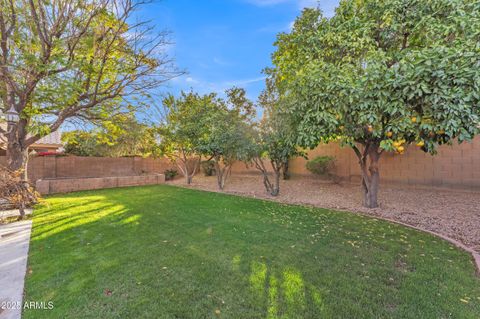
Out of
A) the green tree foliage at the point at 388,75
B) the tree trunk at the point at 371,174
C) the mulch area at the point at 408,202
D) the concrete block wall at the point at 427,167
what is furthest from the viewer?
the concrete block wall at the point at 427,167

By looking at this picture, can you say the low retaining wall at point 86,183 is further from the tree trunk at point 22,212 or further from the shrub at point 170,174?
the tree trunk at point 22,212

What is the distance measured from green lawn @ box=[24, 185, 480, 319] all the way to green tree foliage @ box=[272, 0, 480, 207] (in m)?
1.90

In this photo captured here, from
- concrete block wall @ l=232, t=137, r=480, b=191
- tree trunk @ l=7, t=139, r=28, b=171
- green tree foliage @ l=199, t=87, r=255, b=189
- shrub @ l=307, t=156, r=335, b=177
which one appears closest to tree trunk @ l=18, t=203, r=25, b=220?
tree trunk @ l=7, t=139, r=28, b=171

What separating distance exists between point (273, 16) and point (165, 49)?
399 cm

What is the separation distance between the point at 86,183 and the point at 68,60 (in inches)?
244

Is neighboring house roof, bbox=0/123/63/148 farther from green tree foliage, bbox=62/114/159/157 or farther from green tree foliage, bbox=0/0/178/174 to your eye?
green tree foliage, bbox=0/0/178/174

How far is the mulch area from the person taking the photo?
467cm

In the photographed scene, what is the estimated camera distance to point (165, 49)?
7305mm

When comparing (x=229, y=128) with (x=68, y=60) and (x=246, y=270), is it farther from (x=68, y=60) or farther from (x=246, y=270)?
(x=246, y=270)

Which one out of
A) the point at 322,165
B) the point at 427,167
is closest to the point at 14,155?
the point at 322,165

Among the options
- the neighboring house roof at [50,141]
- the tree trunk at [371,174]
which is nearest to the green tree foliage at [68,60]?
the tree trunk at [371,174]

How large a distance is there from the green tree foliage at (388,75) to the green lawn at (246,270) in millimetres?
1905

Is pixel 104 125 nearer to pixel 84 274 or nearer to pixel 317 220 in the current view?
pixel 84 274

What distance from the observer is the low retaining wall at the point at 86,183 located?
29.7ft
